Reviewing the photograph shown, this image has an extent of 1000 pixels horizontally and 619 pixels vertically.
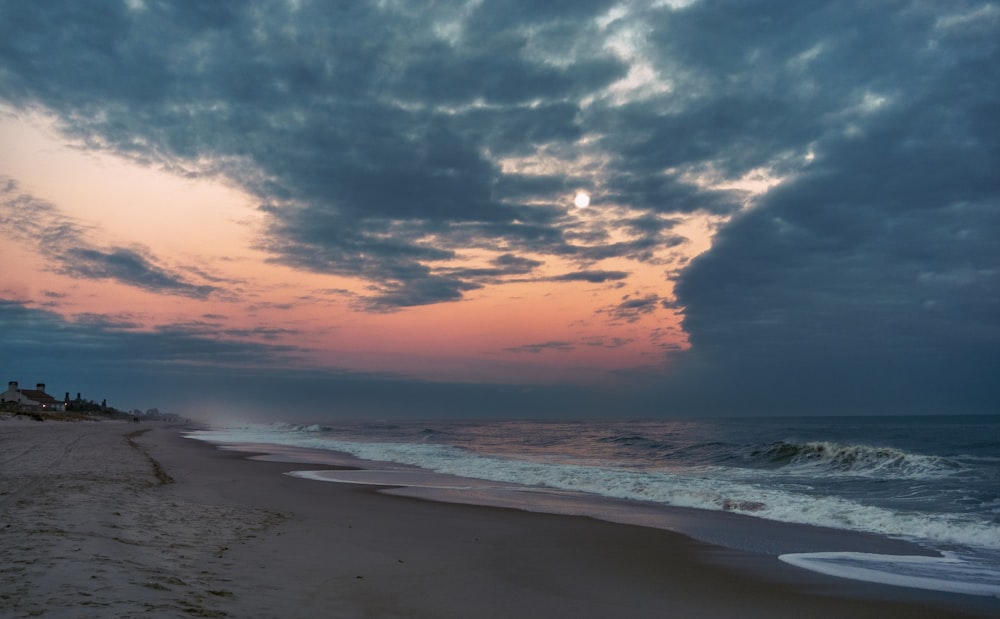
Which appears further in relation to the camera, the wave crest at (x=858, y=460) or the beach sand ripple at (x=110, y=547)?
the wave crest at (x=858, y=460)

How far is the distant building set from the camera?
103m

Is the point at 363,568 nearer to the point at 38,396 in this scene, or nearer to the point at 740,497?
the point at 740,497

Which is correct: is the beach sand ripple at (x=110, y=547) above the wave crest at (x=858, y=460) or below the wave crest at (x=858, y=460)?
above

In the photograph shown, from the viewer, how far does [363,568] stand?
27.0ft

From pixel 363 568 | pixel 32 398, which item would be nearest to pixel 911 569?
pixel 363 568

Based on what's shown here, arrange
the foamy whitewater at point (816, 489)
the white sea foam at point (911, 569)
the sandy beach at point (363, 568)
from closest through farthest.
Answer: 1. the sandy beach at point (363, 568)
2. the white sea foam at point (911, 569)
3. the foamy whitewater at point (816, 489)

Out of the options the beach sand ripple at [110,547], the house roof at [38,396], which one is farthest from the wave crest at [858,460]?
the house roof at [38,396]

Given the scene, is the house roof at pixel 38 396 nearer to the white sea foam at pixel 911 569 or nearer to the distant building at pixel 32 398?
the distant building at pixel 32 398

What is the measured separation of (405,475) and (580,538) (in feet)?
46.2

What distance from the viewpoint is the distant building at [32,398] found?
103 meters

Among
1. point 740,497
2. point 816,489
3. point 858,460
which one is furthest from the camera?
point 858,460

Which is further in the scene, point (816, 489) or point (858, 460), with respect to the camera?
point (858, 460)

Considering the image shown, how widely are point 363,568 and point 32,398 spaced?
449 feet

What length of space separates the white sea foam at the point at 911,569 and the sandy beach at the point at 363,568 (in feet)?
1.68
